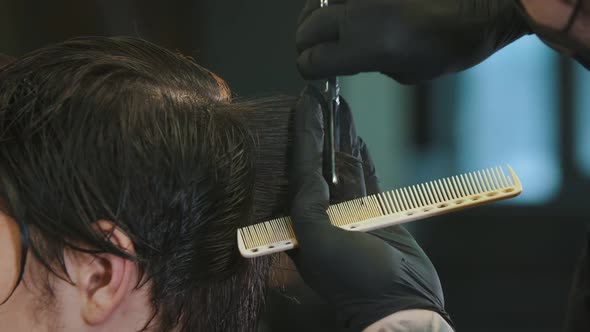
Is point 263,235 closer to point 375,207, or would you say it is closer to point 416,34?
point 375,207

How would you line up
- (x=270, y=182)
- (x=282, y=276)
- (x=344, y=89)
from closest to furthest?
(x=270, y=182) → (x=282, y=276) → (x=344, y=89)

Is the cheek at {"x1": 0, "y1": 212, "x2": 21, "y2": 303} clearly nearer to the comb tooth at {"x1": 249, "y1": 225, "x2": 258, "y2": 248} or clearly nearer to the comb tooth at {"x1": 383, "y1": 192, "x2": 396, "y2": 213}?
the comb tooth at {"x1": 249, "y1": 225, "x2": 258, "y2": 248}

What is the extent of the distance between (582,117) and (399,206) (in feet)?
3.07

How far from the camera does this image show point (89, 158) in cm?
92

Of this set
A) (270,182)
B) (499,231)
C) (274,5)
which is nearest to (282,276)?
(270,182)

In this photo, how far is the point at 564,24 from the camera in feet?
2.35

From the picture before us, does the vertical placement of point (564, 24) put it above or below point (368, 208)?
above

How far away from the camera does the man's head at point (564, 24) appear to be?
0.71m

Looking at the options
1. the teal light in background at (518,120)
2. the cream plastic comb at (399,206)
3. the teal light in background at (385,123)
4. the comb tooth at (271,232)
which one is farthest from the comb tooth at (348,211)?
the teal light in background at (518,120)

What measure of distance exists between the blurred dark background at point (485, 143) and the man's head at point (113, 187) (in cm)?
53

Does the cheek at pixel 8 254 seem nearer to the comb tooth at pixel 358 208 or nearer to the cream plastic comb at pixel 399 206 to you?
the cream plastic comb at pixel 399 206

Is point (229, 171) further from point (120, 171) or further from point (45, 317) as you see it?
point (45, 317)

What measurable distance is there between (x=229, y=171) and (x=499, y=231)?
0.90 metres

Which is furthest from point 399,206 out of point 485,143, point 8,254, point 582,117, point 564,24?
point 582,117
